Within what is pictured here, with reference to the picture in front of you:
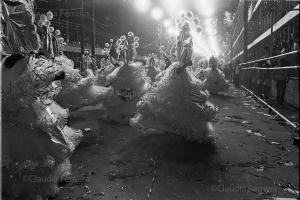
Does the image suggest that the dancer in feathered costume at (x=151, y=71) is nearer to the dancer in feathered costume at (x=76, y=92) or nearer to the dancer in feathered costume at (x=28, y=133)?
the dancer in feathered costume at (x=76, y=92)

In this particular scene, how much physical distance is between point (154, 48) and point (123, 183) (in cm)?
5457

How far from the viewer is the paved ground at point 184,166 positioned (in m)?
3.63

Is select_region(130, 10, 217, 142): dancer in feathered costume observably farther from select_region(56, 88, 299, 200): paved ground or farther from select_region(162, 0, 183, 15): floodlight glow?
select_region(162, 0, 183, 15): floodlight glow

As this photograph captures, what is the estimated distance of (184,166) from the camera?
14.9 ft

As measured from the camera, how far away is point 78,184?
3.86 meters

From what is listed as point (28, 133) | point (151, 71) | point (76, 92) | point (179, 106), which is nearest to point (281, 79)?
point (179, 106)

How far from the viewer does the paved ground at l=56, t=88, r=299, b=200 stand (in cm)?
363

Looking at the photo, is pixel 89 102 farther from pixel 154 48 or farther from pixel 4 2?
pixel 154 48

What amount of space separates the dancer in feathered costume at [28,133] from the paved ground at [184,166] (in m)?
0.46

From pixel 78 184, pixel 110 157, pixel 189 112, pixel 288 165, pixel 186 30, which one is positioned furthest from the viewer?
pixel 186 30

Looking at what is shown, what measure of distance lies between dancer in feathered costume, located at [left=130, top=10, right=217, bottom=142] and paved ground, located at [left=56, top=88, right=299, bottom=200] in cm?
27

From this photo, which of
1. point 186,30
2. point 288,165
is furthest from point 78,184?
point 186,30

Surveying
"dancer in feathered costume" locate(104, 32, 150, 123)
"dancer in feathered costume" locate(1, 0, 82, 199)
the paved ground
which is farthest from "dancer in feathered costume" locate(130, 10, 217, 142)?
"dancer in feathered costume" locate(1, 0, 82, 199)

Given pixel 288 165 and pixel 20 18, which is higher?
pixel 20 18
